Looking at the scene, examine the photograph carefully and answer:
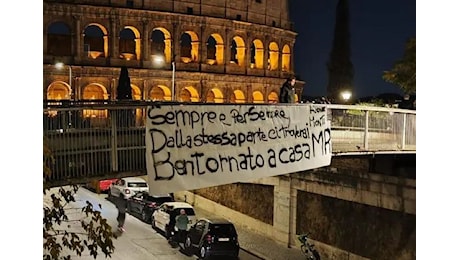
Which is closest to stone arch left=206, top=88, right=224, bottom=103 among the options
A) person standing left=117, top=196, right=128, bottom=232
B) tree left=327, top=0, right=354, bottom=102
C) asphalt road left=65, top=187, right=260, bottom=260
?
tree left=327, top=0, right=354, bottom=102

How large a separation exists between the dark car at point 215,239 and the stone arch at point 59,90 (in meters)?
10.2

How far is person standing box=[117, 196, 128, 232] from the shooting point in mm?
14557

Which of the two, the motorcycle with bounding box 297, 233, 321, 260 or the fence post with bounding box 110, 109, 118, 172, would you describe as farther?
the motorcycle with bounding box 297, 233, 321, 260

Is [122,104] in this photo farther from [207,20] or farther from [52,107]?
[207,20]

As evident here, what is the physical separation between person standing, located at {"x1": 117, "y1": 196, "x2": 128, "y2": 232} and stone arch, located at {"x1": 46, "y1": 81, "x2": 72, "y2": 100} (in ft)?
19.1

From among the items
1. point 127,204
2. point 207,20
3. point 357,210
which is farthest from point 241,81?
point 357,210

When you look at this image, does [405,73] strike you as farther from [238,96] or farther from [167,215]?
[238,96]

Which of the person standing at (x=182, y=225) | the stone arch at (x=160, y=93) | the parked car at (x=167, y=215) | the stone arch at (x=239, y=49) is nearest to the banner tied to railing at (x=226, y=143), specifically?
the person standing at (x=182, y=225)

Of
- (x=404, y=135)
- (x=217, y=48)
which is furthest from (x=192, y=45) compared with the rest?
(x=404, y=135)

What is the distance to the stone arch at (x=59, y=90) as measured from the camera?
2070cm

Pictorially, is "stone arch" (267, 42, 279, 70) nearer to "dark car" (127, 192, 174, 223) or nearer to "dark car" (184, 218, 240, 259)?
"dark car" (127, 192, 174, 223)

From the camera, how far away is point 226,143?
5363 millimetres

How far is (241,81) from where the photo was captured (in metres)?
25.0

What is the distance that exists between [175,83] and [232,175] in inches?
700
